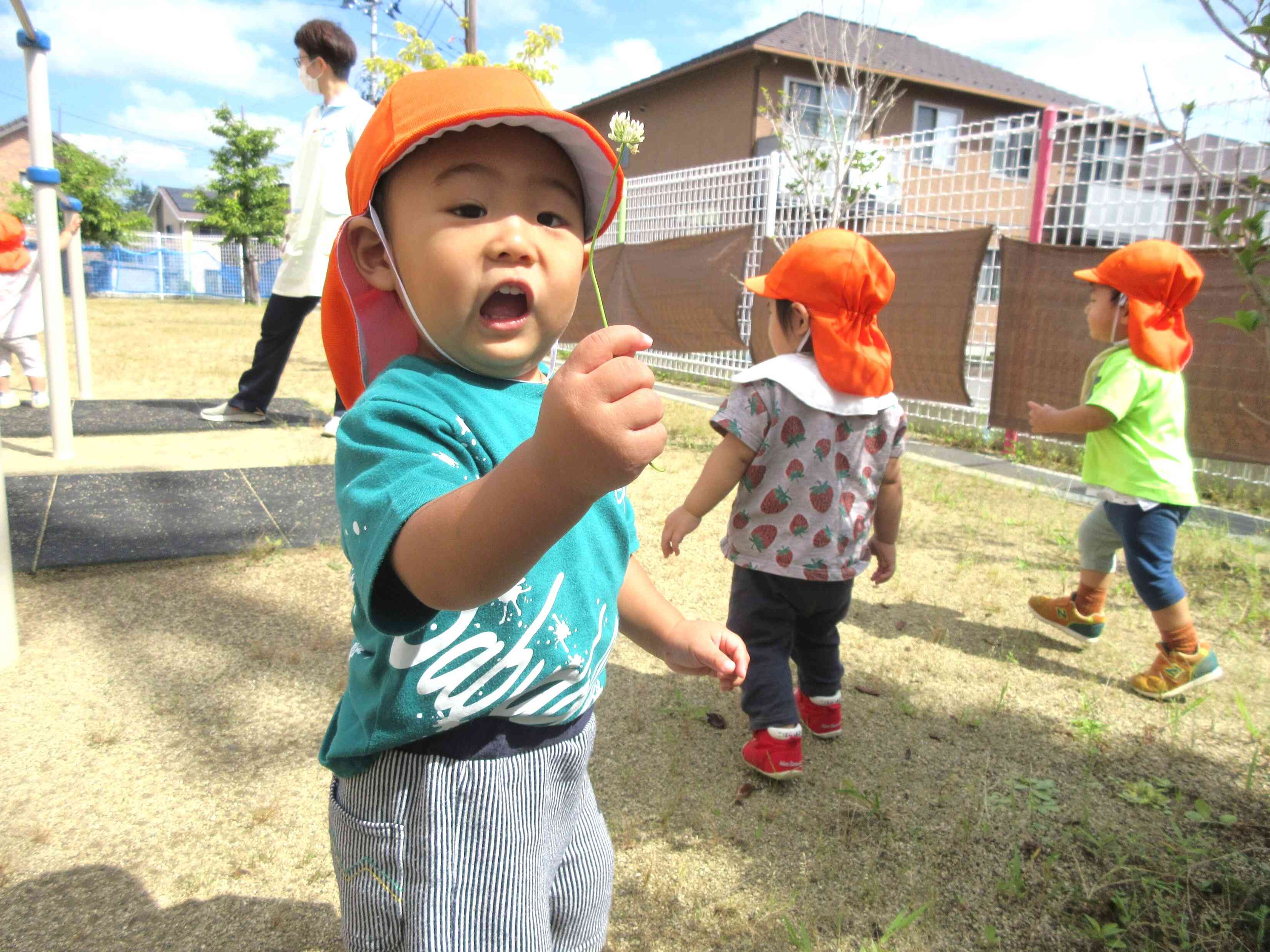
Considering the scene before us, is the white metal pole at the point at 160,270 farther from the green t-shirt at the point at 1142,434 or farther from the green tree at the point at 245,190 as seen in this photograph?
the green t-shirt at the point at 1142,434

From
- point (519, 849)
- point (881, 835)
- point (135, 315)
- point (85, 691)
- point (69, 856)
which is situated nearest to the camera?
point (519, 849)

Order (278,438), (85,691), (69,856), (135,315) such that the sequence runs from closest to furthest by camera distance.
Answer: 1. (69,856)
2. (85,691)
3. (278,438)
4. (135,315)

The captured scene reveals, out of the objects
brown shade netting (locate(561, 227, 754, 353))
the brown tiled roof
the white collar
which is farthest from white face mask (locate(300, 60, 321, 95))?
the brown tiled roof

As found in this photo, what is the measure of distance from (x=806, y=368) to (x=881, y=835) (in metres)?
1.14

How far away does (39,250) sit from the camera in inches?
164

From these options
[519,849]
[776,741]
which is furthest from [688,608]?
[519,849]

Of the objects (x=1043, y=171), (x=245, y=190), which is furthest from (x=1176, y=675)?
(x=245, y=190)

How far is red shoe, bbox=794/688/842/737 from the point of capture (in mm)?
2432

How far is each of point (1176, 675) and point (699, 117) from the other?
67.2ft

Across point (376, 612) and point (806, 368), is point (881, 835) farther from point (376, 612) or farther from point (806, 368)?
point (376, 612)

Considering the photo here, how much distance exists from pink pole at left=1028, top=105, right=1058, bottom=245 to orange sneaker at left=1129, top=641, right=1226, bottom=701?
3.91 m

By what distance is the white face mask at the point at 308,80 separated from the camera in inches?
192

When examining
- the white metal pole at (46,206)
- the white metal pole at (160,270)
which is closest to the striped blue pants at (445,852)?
the white metal pole at (46,206)

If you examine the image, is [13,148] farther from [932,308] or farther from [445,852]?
[445,852]
